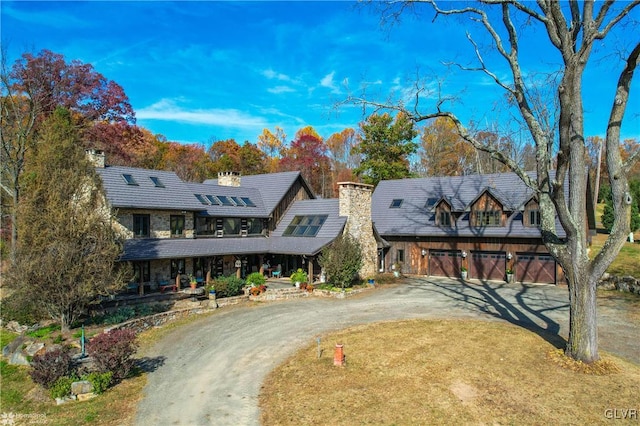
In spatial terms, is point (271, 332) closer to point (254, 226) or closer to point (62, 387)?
point (62, 387)

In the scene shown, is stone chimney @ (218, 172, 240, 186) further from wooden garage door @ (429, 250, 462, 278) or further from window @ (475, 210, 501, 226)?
window @ (475, 210, 501, 226)

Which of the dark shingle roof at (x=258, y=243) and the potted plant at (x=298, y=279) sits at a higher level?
the dark shingle roof at (x=258, y=243)

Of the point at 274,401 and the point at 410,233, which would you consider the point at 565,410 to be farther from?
the point at 410,233

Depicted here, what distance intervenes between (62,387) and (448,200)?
84.6 ft

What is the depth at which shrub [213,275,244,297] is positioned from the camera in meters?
22.5

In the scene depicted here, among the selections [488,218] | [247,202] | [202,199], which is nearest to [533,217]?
[488,218]

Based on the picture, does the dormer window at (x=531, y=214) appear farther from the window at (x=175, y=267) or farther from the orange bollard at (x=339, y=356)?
the window at (x=175, y=267)

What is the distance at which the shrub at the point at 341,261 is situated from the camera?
80.4 feet

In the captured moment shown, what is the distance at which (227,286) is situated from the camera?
22.8 metres

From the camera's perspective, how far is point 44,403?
10.9 m

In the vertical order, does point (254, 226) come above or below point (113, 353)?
above

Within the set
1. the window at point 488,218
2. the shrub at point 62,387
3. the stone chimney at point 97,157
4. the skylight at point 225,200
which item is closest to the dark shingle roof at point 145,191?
the stone chimney at point 97,157

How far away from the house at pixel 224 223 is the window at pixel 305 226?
9cm

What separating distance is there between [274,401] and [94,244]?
10611mm
